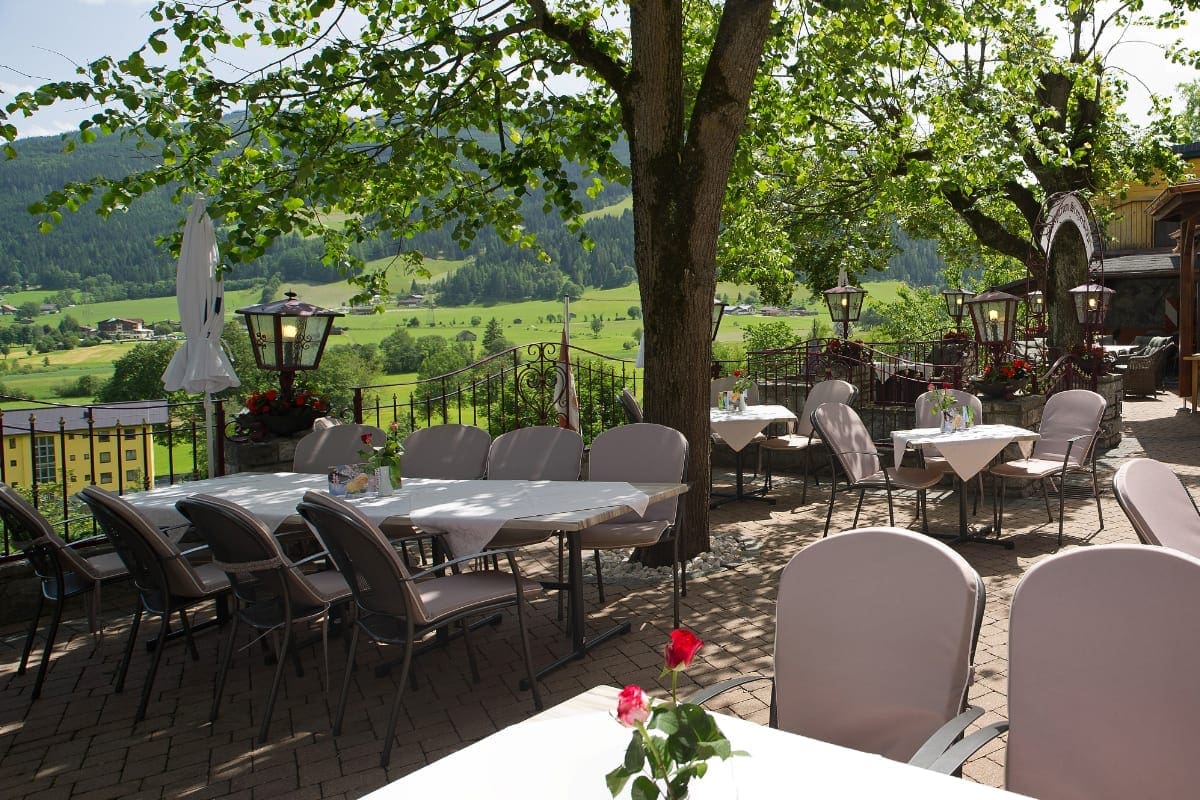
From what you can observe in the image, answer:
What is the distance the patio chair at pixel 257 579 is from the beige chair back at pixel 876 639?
6.97 feet

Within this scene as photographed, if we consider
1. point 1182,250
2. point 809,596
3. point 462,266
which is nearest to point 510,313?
point 462,266

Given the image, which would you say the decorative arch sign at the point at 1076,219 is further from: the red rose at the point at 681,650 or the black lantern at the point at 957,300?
the red rose at the point at 681,650

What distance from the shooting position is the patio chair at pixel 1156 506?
2.91 metres

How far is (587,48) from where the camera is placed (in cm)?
589

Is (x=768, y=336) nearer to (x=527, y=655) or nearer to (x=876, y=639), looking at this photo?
(x=527, y=655)

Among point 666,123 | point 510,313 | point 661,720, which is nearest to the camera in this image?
point 661,720

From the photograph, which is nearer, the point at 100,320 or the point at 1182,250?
the point at 1182,250

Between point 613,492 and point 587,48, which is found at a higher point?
point 587,48

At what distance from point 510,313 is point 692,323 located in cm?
4623

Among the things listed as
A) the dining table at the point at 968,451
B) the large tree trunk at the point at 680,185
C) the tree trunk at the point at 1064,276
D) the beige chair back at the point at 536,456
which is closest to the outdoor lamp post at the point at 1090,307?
the tree trunk at the point at 1064,276

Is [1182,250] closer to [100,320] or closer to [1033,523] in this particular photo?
[1033,523]

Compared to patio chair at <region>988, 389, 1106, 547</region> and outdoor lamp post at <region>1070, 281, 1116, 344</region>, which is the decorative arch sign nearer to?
outdoor lamp post at <region>1070, 281, 1116, 344</region>

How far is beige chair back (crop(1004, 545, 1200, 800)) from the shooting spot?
1.67 metres

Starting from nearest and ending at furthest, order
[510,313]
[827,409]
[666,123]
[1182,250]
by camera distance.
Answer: [666,123] → [827,409] → [1182,250] → [510,313]
